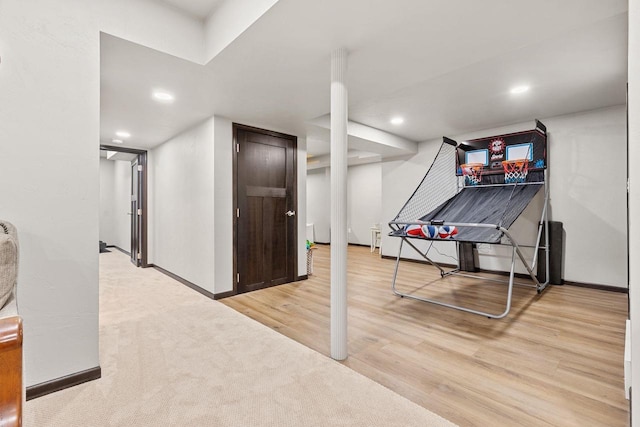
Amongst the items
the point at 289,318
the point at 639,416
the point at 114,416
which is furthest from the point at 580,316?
the point at 114,416

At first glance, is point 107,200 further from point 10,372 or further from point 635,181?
point 635,181

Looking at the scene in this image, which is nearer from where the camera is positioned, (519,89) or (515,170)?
(519,89)

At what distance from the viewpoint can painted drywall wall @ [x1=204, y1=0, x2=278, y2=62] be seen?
1.86m

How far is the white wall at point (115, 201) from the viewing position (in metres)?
6.86

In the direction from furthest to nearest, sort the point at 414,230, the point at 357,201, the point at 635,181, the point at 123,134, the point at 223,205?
the point at 357,201 → the point at 123,134 → the point at 223,205 → the point at 414,230 → the point at 635,181

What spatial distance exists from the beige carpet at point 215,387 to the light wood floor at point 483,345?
21 cm

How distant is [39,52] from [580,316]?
4547 mm

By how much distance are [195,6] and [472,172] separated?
3846 millimetres

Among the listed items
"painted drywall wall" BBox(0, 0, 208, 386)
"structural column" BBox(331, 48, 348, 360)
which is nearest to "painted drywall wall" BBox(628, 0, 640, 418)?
"structural column" BBox(331, 48, 348, 360)

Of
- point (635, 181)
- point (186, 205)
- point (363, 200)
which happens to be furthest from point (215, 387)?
point (363, 200)

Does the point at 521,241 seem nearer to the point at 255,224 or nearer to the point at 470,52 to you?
the point at 470,52

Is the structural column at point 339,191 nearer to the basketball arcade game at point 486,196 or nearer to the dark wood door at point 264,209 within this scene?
the basketball arcade game at point 486,196

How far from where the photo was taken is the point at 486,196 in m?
3.94

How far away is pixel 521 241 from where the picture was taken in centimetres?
450
